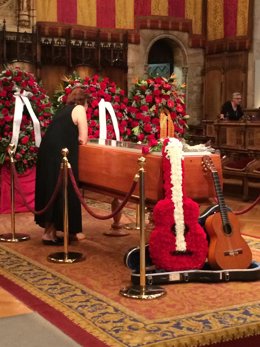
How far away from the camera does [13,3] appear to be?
43.6 ft

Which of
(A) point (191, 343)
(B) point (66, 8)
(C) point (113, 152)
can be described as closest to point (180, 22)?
(B) point (66, 8)

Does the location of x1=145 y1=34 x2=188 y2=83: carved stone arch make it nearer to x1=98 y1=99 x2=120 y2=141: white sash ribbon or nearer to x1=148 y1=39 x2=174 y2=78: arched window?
x1=148 y1=39 x2=174 y2=78: arched window

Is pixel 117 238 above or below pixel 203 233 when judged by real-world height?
below

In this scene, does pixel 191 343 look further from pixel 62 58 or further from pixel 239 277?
pixel 62 58

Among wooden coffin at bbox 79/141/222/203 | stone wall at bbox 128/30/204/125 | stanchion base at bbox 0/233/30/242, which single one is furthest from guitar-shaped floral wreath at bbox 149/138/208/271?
stone wall at bbox 128/30/204/125

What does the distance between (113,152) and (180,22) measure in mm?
10448

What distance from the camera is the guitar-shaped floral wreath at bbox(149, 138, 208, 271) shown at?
4.84 metres

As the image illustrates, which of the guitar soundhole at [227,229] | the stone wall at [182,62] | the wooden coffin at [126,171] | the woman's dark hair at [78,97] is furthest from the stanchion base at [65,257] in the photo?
the stone wall at [182,62]

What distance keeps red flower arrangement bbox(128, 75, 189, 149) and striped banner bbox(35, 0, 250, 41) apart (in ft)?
22.2

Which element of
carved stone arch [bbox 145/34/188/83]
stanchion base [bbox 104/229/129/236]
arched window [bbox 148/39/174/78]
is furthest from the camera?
arched window [bbox 148/39/174/78]

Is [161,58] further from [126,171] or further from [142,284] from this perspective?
[142,284]

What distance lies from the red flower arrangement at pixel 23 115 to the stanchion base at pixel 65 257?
246 cm

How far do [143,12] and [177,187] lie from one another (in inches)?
426

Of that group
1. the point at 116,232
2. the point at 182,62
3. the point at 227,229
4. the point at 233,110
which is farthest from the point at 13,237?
the point at 182,62
